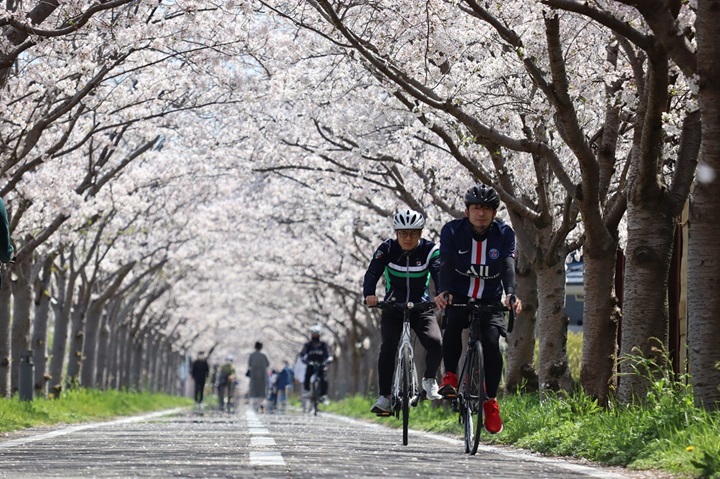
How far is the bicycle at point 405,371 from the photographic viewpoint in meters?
11.0

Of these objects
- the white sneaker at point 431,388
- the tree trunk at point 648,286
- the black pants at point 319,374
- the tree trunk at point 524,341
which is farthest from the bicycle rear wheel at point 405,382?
the black pants at point 319,374

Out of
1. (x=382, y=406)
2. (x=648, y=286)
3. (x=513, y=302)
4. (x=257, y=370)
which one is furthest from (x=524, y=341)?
(x=257, y=370)

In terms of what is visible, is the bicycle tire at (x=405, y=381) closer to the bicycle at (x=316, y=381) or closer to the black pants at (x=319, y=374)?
the bicycle at (x=316, y=381)

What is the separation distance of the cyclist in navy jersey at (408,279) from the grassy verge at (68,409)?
6.14 metres

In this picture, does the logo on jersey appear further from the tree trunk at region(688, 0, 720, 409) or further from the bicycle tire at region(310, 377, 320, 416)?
the bicycle tire at region(310, 377, 320, 416)

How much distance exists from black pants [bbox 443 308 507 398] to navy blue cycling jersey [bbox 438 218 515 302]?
0.21 metres

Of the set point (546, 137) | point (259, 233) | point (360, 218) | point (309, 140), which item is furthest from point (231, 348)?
point (546, 137)

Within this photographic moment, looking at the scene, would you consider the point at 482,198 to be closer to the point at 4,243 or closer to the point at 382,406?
the point at 382,406

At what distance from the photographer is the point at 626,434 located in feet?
33.3

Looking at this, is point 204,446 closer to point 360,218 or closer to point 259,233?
point 360,218

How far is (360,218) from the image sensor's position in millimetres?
33344

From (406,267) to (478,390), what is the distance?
133 centimetres

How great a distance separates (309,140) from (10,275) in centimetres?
606

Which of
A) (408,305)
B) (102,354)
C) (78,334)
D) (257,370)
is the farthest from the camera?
(102,354)
